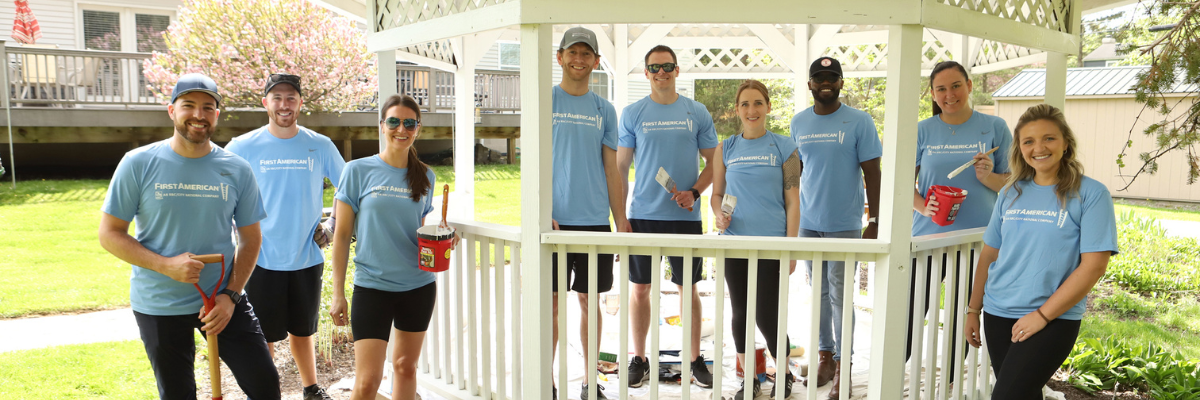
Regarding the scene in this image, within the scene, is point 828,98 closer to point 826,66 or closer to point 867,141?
point 826,66

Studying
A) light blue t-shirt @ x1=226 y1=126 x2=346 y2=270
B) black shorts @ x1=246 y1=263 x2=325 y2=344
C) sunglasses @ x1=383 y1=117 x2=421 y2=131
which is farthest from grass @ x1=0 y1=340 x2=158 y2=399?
sunglasses @ x1=383 y1=117 x2=421 y2=131

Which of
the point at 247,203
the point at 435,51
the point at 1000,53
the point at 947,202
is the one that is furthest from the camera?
the point at 1000,53

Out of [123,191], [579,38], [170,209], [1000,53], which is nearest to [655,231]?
[579,38]

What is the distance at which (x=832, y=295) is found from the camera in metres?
3.74

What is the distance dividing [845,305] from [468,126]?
12.0 ft

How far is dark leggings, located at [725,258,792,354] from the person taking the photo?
11.5 ft

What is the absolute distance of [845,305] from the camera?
121 inches

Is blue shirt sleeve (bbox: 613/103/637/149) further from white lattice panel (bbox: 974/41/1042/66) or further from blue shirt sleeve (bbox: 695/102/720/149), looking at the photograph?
white lattice panel (bbox: 974/41/1042/66)

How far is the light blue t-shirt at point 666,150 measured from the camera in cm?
381

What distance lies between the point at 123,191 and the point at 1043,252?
10.7 feet

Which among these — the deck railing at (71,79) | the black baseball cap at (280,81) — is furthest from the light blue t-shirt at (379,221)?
the deck railing at (71,79)

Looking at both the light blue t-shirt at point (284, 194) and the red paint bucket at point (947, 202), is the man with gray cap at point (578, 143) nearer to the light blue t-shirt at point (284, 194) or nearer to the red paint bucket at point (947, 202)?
the light blue t-shirt at point (284, 194)

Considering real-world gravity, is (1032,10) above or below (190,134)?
above

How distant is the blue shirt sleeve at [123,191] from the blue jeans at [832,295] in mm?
2930
